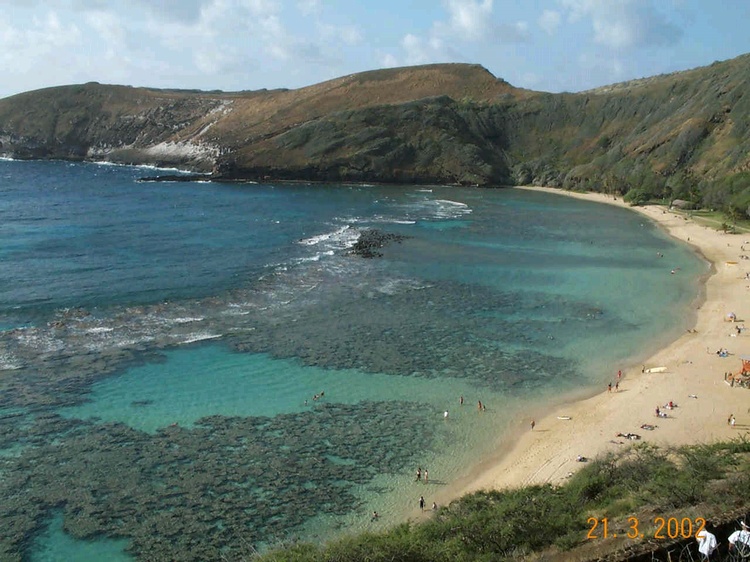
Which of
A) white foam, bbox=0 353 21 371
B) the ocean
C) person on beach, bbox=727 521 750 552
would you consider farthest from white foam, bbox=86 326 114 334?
person on beach, bbox=727 521 750 552

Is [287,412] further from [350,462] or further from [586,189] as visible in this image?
[586,189]

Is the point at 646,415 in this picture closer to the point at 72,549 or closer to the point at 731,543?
the point at 731,543

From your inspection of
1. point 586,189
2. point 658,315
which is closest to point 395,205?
point 586,189

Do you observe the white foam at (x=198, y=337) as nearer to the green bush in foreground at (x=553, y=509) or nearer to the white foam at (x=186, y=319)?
the white foam at (x=186, y=319)

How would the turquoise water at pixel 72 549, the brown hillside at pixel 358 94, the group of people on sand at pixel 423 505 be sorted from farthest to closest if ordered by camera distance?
the brown hillside at pixel 358 94
the group of people on sand at pixel 423 505
the turquoise water at pixel 72 549

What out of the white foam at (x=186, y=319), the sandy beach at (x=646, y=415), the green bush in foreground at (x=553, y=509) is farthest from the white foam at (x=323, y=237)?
the green bush in foreground at (x=553, y=509)

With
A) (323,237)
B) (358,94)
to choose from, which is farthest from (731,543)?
(358,94)
